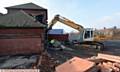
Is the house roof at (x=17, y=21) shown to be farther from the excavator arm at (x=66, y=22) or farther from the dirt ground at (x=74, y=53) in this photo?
the excavator arm at (x=66, y=22)

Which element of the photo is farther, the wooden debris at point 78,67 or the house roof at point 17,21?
the house roof at point 17,21

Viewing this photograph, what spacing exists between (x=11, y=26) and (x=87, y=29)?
12.1 meters

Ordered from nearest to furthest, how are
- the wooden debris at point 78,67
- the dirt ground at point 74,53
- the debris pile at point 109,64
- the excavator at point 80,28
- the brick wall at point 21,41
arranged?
the wooden debris at point 78,67
the debris pile at point 109,64
the dirt ground at point 74,53
the brick wall at point 21,41
the excavator at point 80,28

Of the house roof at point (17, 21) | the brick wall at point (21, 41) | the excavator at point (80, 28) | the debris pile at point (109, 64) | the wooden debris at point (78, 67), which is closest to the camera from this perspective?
the wooden debris at point (78, 67)

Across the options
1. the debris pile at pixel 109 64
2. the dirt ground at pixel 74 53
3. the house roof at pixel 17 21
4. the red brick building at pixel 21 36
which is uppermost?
the house roof at pixel 17 21

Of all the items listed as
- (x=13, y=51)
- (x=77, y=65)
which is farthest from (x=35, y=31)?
(x=77, y=65)

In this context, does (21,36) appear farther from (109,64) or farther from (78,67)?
(78,67)

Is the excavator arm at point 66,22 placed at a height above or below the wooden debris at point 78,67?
above

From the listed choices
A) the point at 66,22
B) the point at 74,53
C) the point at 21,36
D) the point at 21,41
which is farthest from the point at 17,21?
the point at 66,22

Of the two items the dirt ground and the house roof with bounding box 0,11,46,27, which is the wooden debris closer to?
the dirt ground

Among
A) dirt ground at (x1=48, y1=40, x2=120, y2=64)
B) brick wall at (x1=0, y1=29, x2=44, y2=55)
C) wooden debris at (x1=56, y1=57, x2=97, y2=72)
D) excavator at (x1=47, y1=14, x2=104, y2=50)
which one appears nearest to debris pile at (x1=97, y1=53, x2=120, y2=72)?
wooden debris at (x1=56, y1=57, x2=97, y2=72)

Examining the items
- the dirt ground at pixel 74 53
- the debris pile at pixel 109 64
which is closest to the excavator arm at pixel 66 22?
the dirt ground at pixel 74 53

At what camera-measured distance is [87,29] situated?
29.9 metres

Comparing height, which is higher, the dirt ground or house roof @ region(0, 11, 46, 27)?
house roof @ region(0, 11, 46, 27)
